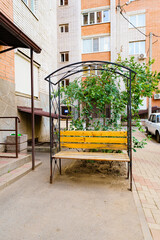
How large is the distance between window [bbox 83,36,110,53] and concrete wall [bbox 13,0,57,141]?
840 centimetres

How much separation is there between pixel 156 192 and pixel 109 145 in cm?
127

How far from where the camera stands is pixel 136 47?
1728cm

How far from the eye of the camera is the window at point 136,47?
56.3 feet

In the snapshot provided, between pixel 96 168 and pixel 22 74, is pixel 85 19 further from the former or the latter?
pixel 96 168

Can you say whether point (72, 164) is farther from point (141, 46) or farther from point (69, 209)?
point (141, 46)

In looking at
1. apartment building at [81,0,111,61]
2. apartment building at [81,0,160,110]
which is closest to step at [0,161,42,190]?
apartment building at [81,0,160,110]

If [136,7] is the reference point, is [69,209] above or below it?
below

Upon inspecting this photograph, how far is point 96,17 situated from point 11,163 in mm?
18379

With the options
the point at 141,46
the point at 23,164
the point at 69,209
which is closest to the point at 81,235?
the point at 69,209

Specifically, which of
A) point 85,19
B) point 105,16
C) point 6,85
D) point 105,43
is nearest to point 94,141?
point 6,85

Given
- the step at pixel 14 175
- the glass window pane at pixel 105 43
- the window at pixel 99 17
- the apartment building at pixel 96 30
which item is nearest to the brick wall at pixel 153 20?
the apartment building at pixel 96 30

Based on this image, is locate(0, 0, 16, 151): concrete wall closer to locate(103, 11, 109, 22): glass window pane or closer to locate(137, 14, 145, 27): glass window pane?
locate(103, 11, 109, 22): glass window pane

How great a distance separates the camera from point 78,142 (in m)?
4.05

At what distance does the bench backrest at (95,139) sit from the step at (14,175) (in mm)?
1063
